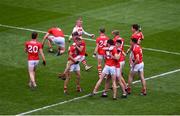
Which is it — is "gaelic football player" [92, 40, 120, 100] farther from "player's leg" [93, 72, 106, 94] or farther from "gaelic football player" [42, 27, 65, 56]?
"gaelic football player" [42, 27, 65, 56]

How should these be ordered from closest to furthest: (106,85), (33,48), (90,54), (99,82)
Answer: (99,82), (106,85), (33,48), (90,54)

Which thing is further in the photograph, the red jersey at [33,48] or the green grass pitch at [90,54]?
the red jersey at [33,48]

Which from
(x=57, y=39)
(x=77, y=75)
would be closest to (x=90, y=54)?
(x=57, y=39)

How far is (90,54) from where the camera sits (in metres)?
32.5

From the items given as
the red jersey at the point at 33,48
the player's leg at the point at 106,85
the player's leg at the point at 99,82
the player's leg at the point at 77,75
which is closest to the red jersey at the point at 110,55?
the player's leg at the point at 99,82

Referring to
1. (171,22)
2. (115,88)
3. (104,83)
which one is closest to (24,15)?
(171,22)

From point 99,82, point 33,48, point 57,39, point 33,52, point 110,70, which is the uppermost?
point 57,39

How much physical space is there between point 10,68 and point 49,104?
5.53 meters

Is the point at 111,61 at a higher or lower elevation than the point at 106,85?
higher

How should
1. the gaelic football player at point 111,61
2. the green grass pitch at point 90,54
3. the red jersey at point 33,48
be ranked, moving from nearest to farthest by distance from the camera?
the green grass pitch at point 90,54 < the gaelic football player at point 111,61 < the red jersey at point 33,48

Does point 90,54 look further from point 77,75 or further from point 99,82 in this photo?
point 99,82

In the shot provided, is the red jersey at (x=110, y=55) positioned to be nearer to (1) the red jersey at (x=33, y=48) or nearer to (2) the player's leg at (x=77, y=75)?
(2) the player's leg at (x=77, y=75)

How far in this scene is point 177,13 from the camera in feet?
133

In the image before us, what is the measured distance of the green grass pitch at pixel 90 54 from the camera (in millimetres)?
25219
